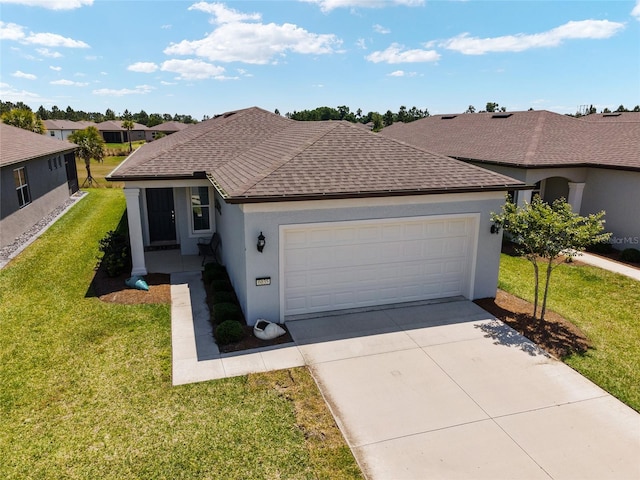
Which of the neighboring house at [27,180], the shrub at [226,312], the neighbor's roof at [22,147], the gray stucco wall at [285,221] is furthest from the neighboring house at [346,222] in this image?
the neighbor's roof at [22,147]

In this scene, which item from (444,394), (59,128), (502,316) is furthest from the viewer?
(59,128)

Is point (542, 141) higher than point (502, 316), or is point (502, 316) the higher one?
point (542, 141)

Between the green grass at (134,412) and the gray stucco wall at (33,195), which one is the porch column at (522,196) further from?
the gray stucco wall at (33,195)

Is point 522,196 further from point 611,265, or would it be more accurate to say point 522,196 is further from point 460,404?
point 460,404

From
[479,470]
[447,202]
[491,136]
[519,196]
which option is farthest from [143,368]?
[491,136]

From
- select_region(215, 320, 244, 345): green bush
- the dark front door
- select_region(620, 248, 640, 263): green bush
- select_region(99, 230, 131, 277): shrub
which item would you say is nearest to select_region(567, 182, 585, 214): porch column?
select_region(620, 248, 640, 263): green bush

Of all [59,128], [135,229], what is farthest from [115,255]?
[59,128]

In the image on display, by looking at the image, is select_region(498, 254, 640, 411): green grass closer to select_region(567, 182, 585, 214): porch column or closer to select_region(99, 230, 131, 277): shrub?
select_region(567, 182, 585, 214): porch column

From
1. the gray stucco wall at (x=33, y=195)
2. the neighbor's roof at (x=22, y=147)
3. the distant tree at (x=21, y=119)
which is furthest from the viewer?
the distant tree at (x=21, y=119)
